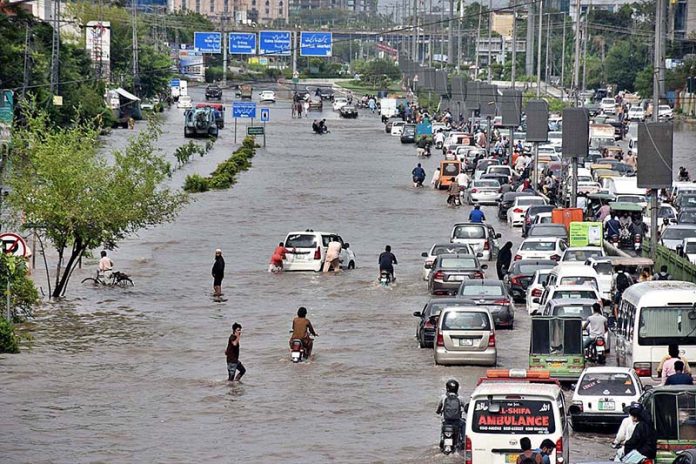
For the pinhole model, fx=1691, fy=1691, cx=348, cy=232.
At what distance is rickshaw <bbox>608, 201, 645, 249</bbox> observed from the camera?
5134cm

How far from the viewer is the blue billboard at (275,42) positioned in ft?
372

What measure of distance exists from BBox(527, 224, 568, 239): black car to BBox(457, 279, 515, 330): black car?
1239 cm

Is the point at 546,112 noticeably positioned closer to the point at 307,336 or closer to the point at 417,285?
the point at 417,285

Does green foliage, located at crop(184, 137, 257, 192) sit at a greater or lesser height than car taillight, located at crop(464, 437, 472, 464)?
lesser

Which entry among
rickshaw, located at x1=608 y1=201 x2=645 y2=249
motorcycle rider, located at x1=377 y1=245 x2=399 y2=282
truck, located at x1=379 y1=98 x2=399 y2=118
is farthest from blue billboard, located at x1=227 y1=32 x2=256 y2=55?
motorcycle rider, located at x1=377 y1=245 x2=399 y2=282

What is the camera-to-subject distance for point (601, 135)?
96.8m

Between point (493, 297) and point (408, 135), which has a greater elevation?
point (493, 297)

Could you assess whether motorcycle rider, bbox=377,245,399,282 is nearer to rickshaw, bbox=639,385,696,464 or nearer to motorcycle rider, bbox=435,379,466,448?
motorcycle rider, bbox=435,379,466,448

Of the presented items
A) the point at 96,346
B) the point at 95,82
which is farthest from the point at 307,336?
the point at 95,82

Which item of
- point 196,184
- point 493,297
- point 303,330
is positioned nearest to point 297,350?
point 303,330

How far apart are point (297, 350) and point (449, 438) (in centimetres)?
928

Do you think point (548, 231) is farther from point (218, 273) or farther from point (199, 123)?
point (199, 123)

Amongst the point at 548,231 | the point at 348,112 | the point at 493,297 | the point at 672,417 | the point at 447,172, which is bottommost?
the point at 348,112

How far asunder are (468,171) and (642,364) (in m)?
52.0
